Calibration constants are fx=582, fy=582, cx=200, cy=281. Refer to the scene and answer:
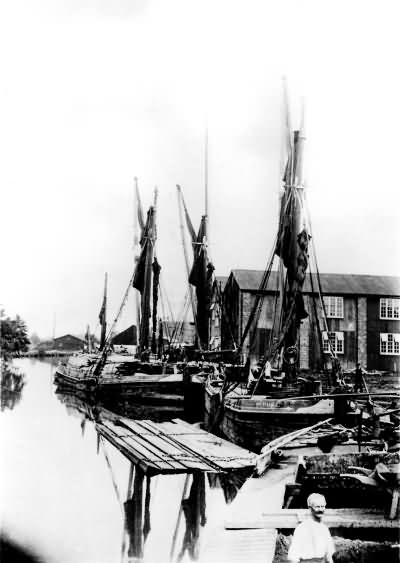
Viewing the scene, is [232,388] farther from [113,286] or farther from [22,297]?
[22,297]

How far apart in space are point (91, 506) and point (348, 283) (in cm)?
625

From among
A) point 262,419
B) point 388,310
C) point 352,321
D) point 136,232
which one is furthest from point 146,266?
point 388,310

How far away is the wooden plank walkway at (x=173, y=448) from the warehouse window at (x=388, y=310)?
3448 millimetres

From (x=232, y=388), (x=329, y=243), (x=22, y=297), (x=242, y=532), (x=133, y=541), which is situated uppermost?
(x=329, y=243)

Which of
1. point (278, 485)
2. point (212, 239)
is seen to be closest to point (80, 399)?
point (212, 239)

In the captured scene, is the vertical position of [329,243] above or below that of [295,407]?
above

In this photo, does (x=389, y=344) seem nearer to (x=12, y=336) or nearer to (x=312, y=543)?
(x=312, y=543)

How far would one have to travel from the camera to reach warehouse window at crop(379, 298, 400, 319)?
9881 mm

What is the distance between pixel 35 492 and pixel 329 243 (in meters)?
6.06

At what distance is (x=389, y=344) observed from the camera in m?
11.2

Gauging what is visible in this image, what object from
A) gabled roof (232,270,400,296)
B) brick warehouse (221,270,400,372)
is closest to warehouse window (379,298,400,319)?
brick warehouse (221,270,400,372)

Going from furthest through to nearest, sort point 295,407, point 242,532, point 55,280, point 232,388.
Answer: point 232,388 < point 295,407 < point 55,280 < point 242,532

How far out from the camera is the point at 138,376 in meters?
17.3

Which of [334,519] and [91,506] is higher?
[334,519]
